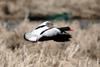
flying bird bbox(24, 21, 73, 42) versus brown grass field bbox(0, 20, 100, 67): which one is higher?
flying bird bbox(24, 21, 73, 42)

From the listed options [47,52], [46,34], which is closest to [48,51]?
[47,52]

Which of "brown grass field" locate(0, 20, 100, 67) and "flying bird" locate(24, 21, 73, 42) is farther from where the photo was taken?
"flying bird" locate(24, 21, 73, 42)

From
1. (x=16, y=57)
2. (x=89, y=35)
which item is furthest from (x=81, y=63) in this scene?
(x=89, y=35)

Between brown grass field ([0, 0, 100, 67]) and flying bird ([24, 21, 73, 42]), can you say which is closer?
brown grass field ([0, 0, 100, 67])

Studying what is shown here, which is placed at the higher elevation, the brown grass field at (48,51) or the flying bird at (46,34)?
the flying bird at (46,34)

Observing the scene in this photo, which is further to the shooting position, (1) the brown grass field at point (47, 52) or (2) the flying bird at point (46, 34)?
(2) the flying bird at point (46, 34)

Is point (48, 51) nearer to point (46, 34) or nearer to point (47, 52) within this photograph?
point (47, 52)

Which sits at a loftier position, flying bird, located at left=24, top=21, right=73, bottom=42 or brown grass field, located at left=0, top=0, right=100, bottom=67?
flying bird, located at left=24, top=21, right=73, bottom=42

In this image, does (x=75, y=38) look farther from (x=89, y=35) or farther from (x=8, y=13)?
(x=8, y=13)
